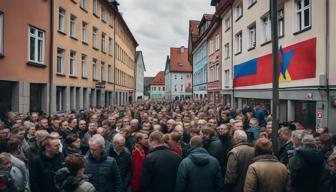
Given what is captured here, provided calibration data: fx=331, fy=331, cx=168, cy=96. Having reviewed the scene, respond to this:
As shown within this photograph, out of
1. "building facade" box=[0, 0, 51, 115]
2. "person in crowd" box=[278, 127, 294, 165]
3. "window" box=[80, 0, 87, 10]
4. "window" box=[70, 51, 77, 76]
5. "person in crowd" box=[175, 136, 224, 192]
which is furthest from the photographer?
"window" box=[80, 0, 87, 10]

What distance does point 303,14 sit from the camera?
13.7m

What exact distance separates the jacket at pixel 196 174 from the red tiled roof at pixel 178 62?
8508 centimetres

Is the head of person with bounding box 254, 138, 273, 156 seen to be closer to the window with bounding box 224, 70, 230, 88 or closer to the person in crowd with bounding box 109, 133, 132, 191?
the person in crowd with bounding box 109, 133, 132, 191

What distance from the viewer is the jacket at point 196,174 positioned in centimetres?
509

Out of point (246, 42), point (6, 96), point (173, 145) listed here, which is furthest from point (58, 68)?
point (173, 145)

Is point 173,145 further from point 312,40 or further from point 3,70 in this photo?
point 3,70

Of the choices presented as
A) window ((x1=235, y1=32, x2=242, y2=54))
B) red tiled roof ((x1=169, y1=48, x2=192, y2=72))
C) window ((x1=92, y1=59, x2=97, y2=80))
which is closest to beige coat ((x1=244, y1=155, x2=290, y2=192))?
window ((x1=235, y1=32, x2=242, y2=54))

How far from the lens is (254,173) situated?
4.71m

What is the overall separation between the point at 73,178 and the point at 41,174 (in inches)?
65.4

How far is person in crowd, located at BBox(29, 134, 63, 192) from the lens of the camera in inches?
205

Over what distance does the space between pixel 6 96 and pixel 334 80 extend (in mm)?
13672

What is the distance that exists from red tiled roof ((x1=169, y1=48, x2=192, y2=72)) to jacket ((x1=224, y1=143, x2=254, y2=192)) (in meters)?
84.6

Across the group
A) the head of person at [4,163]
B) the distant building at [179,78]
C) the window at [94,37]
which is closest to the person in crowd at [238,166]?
the head of person at [4,163]

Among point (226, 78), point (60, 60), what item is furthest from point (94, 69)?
point (226, 78)
